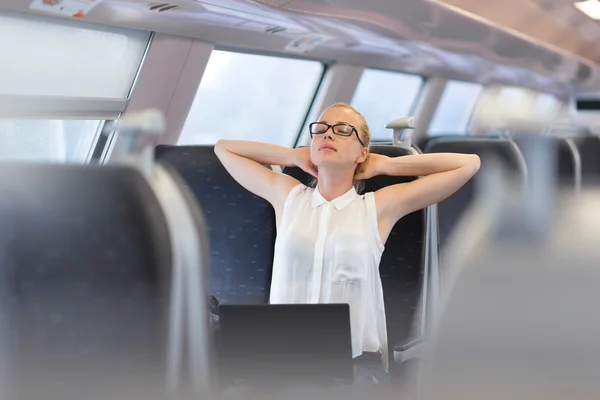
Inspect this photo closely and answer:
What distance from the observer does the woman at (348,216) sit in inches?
57.6

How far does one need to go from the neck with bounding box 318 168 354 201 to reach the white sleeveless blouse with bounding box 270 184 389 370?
→ 0.05ft

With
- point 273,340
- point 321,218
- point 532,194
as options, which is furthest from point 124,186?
point 321,218

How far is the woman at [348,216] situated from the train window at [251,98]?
177cm

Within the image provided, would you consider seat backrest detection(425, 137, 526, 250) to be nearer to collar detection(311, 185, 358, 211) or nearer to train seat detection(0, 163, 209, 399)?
collar detection(311, 185, 358, 211)

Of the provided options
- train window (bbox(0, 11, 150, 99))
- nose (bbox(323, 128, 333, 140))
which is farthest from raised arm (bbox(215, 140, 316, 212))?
train window (bbox(0, 11, 150, 99))

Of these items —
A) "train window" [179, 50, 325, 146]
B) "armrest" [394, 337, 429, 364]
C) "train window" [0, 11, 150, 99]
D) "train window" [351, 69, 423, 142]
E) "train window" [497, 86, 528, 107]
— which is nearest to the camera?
"armrest" [394, 337, 429, 364]

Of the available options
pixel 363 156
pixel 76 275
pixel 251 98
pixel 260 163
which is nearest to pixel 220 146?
pixel 260 163

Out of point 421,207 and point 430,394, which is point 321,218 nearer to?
point 421,207

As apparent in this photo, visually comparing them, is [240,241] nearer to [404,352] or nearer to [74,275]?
[404,352]

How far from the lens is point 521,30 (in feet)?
19.4

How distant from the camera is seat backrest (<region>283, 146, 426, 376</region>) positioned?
1.61 meters

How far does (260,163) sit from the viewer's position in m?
1.70

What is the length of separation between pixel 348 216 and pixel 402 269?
0.20m

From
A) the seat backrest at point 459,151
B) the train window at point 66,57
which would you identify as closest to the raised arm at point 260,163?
the seat backrest at point 459,151
